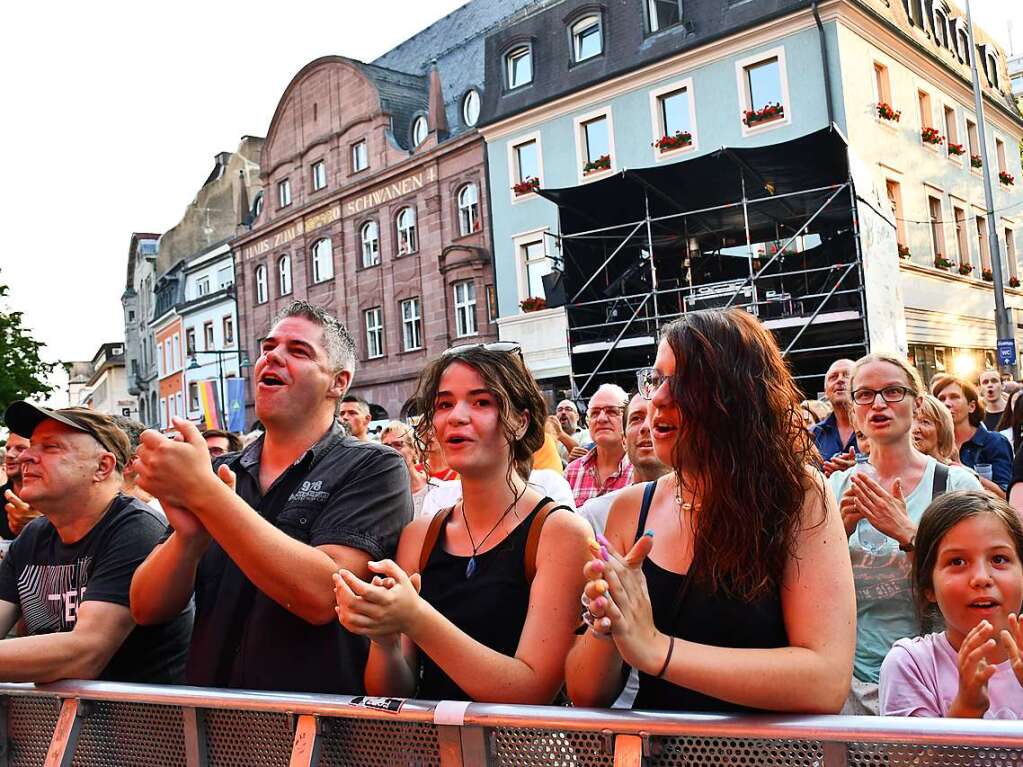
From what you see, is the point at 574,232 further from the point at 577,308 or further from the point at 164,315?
the point at 164,315

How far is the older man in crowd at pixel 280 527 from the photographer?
6.84 ft

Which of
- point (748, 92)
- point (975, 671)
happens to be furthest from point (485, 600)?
point (748, 92)

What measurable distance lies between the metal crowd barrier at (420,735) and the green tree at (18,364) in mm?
28943

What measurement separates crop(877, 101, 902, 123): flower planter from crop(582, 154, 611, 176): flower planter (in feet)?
20.2

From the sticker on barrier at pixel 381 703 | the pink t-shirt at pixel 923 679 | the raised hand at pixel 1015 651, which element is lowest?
the pink t-shirt at pixel 923 679

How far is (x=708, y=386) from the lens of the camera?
1.99 m

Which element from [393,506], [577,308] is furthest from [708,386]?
[577,308]

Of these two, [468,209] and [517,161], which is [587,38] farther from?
[468,209]

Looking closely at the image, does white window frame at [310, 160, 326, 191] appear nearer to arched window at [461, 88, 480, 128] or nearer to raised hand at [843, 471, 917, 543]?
arched window at [461, 88, 480, 128]

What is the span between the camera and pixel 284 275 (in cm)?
3216

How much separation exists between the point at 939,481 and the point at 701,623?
1.90 meters

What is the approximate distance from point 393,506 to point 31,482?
1319 mm

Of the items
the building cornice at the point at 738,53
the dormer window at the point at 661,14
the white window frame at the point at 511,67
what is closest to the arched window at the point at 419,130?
the building cornice at the point at 738,53

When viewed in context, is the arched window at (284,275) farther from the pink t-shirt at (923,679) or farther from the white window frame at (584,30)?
the pink t-shirt at (923,679)
